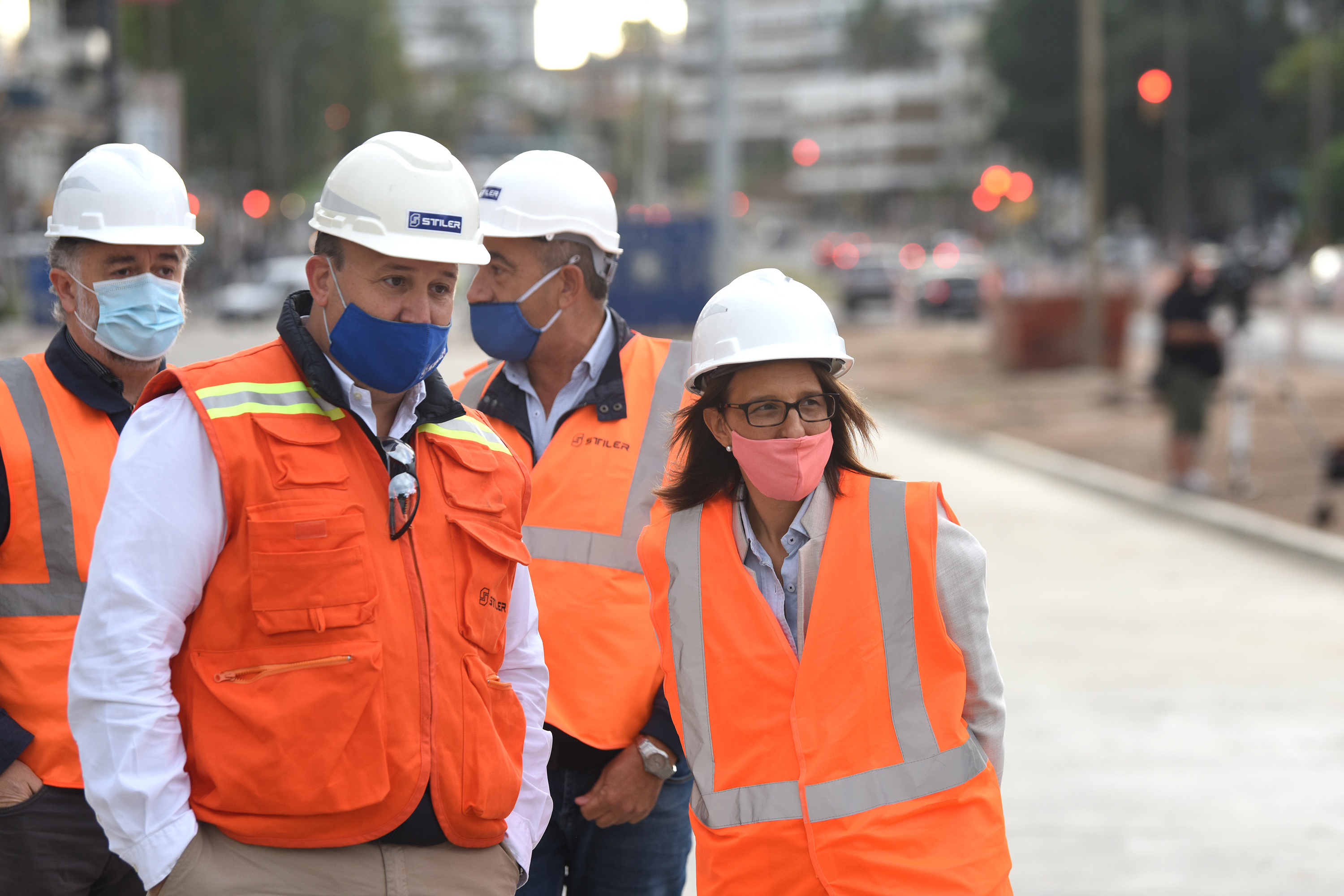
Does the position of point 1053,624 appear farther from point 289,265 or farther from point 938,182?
point 938,182

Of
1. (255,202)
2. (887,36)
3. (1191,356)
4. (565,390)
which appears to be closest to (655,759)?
(565,390)

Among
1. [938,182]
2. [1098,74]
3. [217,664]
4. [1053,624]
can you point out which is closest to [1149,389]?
[1098,74]

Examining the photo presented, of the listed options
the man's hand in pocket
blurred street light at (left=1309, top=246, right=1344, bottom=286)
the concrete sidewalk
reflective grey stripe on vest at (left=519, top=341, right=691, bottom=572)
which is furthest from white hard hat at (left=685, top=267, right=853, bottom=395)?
blurred street light at (left=1309, top=246, right=1344, bottom=286)

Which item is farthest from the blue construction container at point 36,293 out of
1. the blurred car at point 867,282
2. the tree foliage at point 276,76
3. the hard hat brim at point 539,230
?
the hard hat brim at point 539,230

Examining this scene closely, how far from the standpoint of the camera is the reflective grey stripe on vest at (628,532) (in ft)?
11.1

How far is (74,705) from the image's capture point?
2.31 meters

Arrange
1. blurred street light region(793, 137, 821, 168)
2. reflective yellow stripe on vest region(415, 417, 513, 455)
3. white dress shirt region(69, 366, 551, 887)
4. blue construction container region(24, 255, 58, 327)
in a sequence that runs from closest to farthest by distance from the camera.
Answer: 1. white dress shirt region(69, 366, 551, 887)
2. reflective yellow stripe on vest region(415, 417, 513, 455)
3. blue construction container region(24, 255, 58, 327)
4. blurred street light region(793, 137, 821, 168)

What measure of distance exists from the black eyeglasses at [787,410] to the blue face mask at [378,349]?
2.21ft

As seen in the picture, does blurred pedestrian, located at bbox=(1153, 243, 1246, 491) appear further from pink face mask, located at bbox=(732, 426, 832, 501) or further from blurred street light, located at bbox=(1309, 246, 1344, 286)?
blurred street light, located at bbox=(1309, 246, 1344, 286)

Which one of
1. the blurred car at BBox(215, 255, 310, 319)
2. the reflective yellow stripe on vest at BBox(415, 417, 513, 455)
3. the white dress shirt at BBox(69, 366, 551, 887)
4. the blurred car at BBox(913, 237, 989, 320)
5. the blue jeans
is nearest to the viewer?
the white dress shirt at BBox(69, 366, 551, 887)

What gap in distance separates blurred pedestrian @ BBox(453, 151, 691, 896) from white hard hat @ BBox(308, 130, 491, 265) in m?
0.87

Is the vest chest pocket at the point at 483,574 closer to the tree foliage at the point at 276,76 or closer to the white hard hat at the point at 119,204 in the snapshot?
the white hard hat at the point at 119,204

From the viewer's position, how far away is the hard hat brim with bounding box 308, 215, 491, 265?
8.36 ft

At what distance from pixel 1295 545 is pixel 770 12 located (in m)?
176
